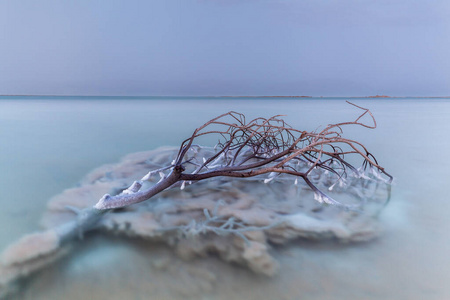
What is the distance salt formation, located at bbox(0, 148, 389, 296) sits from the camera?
39.6 inches

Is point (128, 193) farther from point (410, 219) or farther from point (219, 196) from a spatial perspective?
point (410, 219)

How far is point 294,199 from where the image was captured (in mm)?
1530

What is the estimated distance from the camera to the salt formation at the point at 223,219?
1.01m

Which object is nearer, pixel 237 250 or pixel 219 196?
pixel 237 250

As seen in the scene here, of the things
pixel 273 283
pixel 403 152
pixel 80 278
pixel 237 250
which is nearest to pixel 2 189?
pixel 80 278

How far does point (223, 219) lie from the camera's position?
1267 mm

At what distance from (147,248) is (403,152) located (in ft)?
11.3

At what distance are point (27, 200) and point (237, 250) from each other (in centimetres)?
135

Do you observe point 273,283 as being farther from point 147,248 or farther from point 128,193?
point 128,193

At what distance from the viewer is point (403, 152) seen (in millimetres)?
3236

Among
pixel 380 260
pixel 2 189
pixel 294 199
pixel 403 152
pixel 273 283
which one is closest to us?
pixel 273 283

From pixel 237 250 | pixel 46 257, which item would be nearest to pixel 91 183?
pixel 46 257

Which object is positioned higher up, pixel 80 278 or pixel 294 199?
pixel 294 199

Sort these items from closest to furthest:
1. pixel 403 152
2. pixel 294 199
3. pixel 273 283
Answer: pixel 273 283 → pixel 294 199 → pixel 403 152
